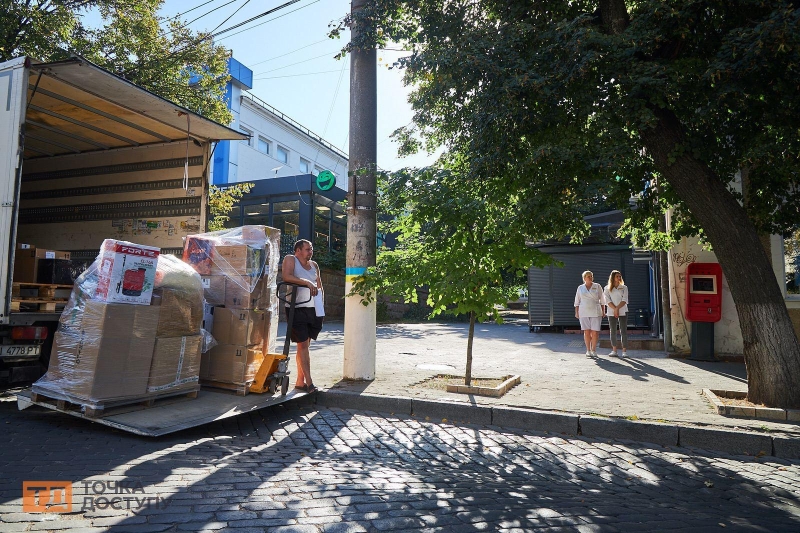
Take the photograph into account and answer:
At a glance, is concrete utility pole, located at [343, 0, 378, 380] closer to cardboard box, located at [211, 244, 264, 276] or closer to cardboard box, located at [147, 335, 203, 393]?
cardboard box, located at [211, 244, 264, 276]

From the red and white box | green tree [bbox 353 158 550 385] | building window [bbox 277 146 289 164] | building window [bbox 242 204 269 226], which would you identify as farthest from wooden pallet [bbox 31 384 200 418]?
building window [bbox 277 146 289 164]

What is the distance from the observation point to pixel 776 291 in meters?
5.91

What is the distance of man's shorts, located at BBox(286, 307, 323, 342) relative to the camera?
6.46 metres

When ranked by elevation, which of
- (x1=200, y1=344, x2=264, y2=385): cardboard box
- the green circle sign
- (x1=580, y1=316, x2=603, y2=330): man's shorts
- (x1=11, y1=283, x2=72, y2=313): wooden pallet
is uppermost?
the green circle sign

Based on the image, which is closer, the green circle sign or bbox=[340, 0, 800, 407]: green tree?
bbox=[340, 0, 800, 407]: green tree

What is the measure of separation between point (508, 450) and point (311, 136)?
33433 mm

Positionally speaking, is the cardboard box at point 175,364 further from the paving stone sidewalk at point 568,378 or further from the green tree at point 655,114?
the green tree at point 655,114

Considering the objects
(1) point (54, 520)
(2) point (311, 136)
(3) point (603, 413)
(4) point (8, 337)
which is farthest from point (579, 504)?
(2) point (311, 136)

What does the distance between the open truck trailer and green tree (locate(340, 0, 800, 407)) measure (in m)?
3.34

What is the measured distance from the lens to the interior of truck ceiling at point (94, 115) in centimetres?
633

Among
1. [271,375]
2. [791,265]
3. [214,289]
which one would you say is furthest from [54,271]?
[791,265]

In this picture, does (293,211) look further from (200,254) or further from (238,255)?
(238,255)

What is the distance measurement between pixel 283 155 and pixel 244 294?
29.5 m

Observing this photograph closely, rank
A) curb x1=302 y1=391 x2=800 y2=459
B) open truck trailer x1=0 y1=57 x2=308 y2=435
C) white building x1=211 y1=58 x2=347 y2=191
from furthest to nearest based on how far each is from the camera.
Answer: white building x1=211 y1=58 x2=347 y2=191 → open truck trailer x1=0 y1=57 x2=308 y2=435 → curb x1=302 y1=391 x2=800 y2=459
